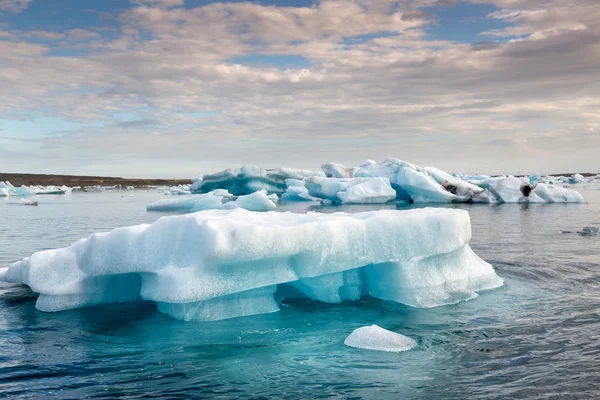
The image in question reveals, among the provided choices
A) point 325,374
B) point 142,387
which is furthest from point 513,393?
point 142,387

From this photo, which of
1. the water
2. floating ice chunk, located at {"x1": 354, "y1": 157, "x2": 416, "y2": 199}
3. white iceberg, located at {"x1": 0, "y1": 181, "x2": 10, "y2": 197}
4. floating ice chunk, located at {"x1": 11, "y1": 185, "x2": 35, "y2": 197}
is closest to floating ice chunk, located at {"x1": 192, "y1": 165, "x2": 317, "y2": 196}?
floating ice chunk, located at {"x1": 354, "y1": 157, "x2": 416, "y2": 199}

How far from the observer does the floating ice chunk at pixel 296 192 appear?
36.3 m

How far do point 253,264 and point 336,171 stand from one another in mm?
32797

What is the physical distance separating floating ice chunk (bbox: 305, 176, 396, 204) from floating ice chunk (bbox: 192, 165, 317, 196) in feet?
21.9

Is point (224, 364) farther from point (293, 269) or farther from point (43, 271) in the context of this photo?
point (43, 271)

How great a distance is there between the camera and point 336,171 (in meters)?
39.1

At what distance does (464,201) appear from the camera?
3053 centimetres

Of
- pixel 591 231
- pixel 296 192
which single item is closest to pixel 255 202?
pixel 296 192

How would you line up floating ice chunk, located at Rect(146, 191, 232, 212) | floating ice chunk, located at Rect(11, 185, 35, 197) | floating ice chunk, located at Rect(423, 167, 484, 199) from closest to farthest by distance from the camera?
floating ice chunk, located at Rect(146, 191, 232, 212) < floating ice chunk, located at Rect(423, 167, 484, 199) < floating ice chunk, located at Rect(11, 185, 35, 197)

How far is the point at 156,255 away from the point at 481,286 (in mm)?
4893

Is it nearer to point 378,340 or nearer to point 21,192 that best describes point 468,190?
point 378,340

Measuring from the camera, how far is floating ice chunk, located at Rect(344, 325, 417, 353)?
5.50 metres

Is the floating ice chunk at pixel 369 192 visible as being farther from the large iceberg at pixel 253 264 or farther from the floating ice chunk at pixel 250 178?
the large iceberg at pixel 253 264

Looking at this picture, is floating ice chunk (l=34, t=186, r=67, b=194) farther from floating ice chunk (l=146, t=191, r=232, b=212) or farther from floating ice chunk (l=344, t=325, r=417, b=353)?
floating ice chunk (l=344, t=325, r=417, b=353)
